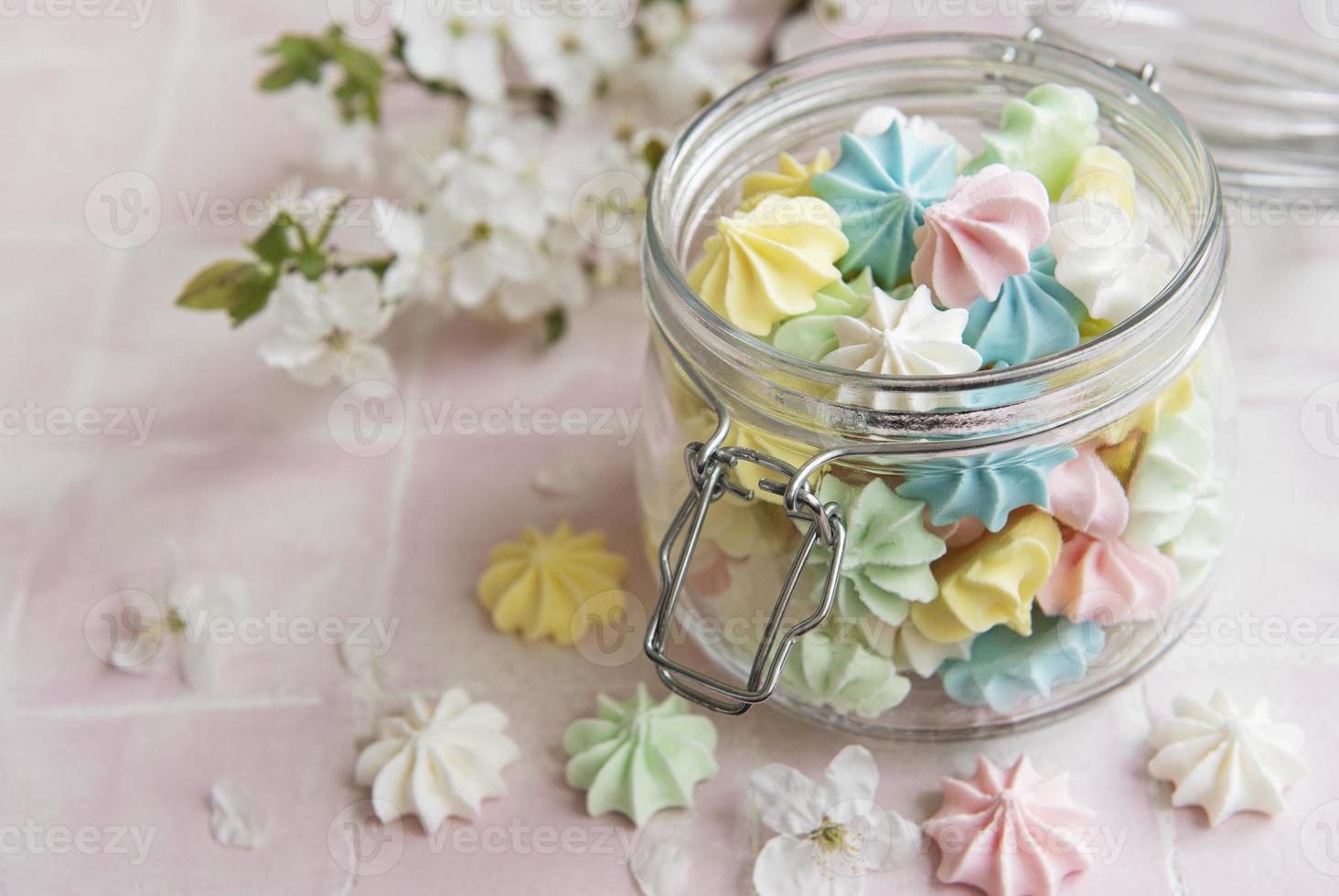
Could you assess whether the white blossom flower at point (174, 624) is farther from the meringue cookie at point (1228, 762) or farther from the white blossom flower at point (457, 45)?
the meringue cookie at point (1228, 762)

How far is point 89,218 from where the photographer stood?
106cm

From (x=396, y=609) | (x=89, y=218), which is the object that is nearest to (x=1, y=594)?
(x=396, y=609)

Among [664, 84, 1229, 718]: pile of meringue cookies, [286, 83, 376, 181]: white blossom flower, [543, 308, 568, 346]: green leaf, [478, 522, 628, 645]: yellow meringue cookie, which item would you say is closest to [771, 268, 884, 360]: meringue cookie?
[664, 84, 1229, 718]: pile of meringue cookies

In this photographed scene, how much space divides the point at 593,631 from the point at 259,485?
268 mm

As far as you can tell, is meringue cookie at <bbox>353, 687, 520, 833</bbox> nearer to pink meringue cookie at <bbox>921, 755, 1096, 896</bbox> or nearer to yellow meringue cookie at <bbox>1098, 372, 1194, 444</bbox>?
pink meringue cookie at <bbox>921, 755, 1096, 896</bbox>

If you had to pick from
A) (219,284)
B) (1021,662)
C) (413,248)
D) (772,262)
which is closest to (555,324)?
(413,248)

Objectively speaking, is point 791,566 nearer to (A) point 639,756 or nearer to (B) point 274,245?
(A) point 639,756

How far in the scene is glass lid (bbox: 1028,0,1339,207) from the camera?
0.84 m

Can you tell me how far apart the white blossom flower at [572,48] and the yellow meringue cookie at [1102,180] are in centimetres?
42

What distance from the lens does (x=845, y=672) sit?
627 millimetres

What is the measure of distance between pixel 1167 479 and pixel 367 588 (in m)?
0.47

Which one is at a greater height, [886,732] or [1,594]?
[886,732]

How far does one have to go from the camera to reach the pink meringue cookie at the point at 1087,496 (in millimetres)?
587

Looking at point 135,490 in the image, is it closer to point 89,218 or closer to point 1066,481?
point 89,218
